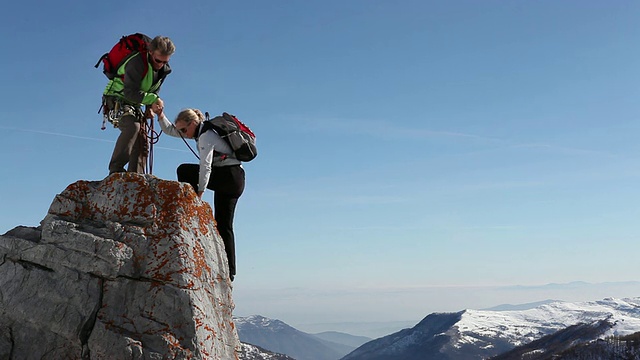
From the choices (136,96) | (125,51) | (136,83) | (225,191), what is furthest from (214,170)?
(125,51)

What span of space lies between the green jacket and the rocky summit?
6.75 feet

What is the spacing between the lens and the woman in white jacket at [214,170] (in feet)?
45.8

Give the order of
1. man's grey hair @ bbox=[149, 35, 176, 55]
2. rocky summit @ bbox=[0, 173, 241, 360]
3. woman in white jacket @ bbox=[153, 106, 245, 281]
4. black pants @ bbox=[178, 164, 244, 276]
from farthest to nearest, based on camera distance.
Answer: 1. black pants @ bbox=[178, 164, 244, 276]
2. woman in white jacket @ bbox=[153, 106, 245, 281]
3. man's grey hair @ bbox=[149, 35, 176, 55]
4. rocky summit @ bbox=[0, 173, 241, 360]

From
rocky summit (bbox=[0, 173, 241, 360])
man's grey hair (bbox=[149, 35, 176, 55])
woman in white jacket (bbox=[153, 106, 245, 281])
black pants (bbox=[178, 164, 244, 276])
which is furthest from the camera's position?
black pants (bbox=[178, 164, 244, 276])

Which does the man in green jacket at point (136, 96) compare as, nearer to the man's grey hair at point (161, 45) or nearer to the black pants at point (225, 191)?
the man's grey hair at point (161, 45)

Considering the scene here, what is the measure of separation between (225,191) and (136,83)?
11.0ft

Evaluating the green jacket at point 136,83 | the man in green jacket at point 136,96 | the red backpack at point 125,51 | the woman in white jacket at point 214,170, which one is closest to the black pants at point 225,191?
the woman in white jacket at point 214,170

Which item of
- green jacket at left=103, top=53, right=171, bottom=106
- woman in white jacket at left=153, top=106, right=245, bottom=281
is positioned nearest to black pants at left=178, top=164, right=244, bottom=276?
woman in white jacket at left=153, top=106, right=245, bottom=281

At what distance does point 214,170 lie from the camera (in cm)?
1473

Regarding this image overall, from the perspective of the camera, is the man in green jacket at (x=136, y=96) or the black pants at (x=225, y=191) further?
the black pants at (x=225, y=191)

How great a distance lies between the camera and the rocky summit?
38.7 ft

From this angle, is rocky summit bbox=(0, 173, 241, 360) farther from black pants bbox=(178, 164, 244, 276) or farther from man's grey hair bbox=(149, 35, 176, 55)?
man's grey hair bbox=(149, 35, 176, 55)

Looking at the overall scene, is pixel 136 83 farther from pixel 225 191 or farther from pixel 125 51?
pixel 225 191

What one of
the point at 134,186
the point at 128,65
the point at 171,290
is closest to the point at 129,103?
the point at 128,65
